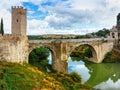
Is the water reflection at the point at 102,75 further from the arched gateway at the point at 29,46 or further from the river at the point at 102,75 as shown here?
the arched gateway at the point at 29,46

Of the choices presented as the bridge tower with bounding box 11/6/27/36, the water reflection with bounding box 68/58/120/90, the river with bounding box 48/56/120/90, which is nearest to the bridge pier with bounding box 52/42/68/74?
the river with bounding box 48/56/120/90

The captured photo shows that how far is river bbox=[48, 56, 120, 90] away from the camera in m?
35.5

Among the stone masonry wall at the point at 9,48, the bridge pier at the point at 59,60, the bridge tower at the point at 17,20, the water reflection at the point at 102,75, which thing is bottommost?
the water reflection at the point at 102,75

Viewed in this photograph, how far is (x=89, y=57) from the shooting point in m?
59.8

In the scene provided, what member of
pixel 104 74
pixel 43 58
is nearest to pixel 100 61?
pixel 104 74

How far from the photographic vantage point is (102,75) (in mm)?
43625

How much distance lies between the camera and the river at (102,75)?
1399 inches

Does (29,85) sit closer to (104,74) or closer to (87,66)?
(104,74)

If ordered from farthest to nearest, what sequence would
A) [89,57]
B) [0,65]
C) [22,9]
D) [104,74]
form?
[89,57] → [104,74] → [22,9] → [0,65]

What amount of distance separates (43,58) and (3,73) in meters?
21.7

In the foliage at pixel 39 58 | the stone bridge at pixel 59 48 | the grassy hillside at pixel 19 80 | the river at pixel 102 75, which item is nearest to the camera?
the grassy hillside at pixel 19 80

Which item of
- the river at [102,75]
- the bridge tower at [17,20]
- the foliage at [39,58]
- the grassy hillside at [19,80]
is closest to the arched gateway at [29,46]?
the bridge tower at [17,20]

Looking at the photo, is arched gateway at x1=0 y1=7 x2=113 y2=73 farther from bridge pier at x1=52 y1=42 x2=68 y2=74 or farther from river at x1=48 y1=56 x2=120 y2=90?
river at x1=48 y1=56 x2=120 y2=90

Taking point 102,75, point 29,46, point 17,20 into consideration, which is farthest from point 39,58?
point 17,20
